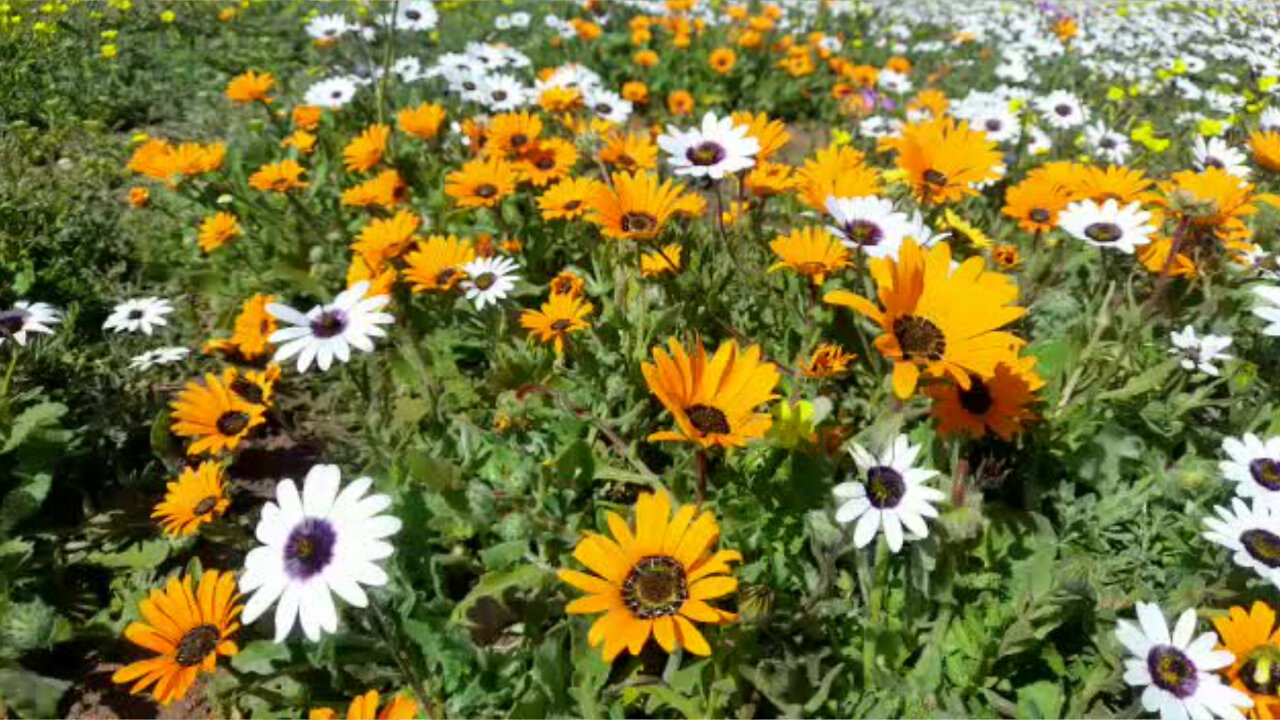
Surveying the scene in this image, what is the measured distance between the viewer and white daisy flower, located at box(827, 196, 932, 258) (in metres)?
2.45

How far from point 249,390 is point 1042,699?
260cm

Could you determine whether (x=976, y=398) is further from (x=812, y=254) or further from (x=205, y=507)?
(x=205, y=507)

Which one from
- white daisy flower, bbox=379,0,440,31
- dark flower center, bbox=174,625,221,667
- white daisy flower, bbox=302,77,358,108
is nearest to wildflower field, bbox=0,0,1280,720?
dark flower center, bbox=174,625,221,667

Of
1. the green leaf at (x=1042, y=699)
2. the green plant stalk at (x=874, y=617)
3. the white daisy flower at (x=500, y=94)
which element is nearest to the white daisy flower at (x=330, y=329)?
the green plant stalk at (x=874, y=617)

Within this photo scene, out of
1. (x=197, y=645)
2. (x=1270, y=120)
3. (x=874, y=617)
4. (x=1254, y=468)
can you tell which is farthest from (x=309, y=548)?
(x=1270, y=120)

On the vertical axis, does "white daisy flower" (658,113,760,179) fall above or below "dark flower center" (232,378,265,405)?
above

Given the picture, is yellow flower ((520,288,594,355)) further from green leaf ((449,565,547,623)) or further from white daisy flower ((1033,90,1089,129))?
white daisy flower ((1033,90,1089,129))

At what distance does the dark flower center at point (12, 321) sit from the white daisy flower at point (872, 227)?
2895 millimetres

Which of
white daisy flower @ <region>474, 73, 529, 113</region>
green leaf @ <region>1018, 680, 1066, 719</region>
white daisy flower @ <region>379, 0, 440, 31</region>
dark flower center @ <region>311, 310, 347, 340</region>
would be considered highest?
dark flower center @ <region>311, 310, 347, 340</region>

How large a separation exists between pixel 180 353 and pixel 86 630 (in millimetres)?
1057

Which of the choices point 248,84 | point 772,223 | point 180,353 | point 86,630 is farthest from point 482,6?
point 86,630

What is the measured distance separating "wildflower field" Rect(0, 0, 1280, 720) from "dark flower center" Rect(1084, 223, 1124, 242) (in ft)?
0.06

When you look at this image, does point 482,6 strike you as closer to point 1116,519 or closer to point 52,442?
point 52,442

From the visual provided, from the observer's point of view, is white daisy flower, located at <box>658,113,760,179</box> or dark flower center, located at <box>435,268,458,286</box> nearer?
white daisy flower, located at <box>658,113,760,179</box>
